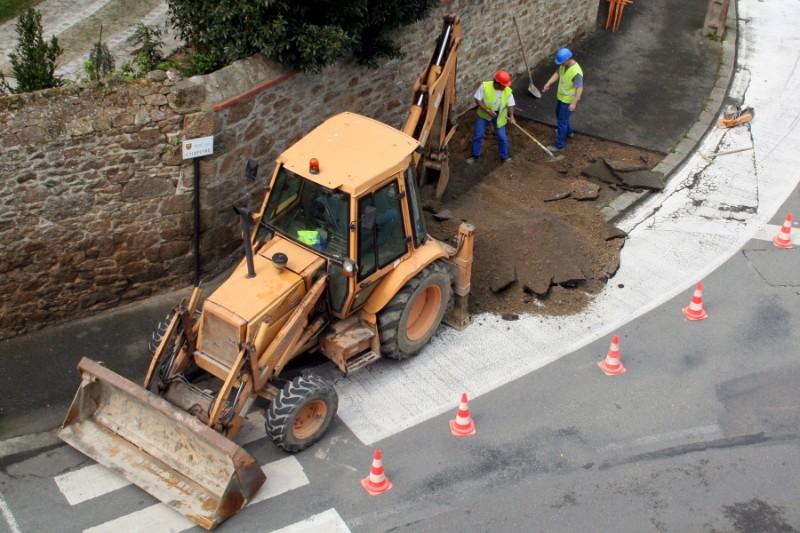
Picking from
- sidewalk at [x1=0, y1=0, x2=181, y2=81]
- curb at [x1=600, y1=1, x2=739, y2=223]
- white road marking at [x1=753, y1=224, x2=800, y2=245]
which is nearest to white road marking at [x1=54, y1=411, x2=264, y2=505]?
sidewalk at [x1=0, y1=0, x2=181, y2=81]

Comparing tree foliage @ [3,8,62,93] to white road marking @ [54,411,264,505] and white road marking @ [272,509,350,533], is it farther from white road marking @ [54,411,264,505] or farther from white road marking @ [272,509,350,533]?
white road marking @ [272,509,350,533]

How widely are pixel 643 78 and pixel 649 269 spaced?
5.36 metres

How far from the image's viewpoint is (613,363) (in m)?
10.5

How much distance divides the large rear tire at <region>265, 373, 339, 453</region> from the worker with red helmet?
558 centimetres

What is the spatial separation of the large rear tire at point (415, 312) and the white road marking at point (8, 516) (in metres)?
3.88

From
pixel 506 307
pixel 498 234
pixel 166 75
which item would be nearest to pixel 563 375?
pixel 506 307

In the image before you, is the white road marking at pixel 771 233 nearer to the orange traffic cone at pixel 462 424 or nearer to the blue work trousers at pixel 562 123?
the blue work trousers at pixel 562 123

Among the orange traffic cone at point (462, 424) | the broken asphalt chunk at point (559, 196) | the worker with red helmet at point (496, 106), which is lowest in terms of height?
the orange traffic cone at point (462, 424)

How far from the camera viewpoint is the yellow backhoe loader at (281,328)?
8742mm

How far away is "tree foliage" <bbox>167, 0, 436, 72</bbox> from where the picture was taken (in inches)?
426

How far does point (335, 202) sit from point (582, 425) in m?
3.38

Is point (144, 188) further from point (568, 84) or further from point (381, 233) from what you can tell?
point (568, 84)

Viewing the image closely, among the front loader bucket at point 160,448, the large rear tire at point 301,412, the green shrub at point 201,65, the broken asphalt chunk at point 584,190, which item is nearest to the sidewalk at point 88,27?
the green shrub at point 201,65

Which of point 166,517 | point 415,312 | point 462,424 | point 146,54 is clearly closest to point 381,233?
point 415,312
